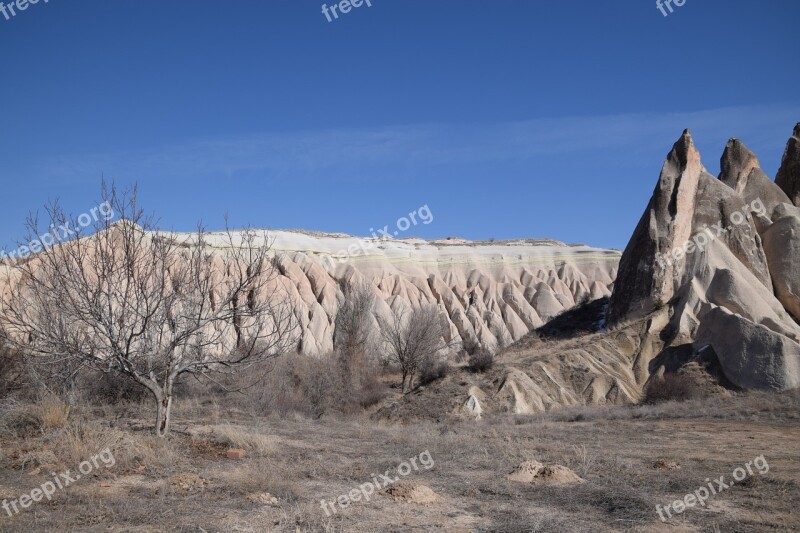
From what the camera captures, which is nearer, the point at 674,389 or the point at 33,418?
the point at 33,418

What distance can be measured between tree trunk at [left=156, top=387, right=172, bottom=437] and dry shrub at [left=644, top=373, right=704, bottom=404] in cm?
1613

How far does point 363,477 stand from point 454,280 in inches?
2108

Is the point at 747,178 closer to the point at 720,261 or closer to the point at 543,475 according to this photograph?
the point at 720,261

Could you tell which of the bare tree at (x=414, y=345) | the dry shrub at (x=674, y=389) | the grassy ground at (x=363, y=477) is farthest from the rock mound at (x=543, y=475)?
the bare tree at (x=414, y=345)

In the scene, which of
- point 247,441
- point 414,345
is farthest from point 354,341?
point 247,441

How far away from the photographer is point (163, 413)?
405 inches

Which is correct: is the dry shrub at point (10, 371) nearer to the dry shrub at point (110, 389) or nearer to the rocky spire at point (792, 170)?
the dry shrub at point (110, 389)

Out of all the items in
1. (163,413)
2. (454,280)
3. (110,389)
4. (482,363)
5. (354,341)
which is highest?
(454,280)

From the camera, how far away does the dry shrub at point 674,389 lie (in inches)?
763

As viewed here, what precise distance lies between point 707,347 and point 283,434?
15.9m

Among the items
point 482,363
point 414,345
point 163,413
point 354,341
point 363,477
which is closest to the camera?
point 363,477

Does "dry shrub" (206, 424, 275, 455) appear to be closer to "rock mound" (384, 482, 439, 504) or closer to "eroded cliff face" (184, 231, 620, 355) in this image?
"rock mound" (384, 482, 439, 504)

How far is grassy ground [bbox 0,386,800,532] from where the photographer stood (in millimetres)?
5902

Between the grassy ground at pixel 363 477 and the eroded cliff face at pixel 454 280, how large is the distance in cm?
3308
